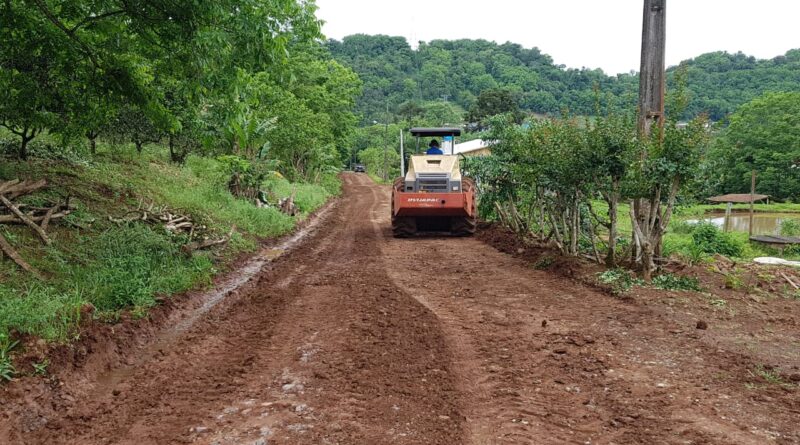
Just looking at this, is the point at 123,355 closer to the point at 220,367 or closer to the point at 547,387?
the point at 220,367

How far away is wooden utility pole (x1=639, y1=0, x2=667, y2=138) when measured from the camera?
8648 millimetres

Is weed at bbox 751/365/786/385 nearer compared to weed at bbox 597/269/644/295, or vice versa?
weed at bbox 751/365/786/385

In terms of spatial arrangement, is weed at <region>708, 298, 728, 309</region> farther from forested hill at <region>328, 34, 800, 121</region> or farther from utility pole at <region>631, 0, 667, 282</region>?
forested hill at <region>328, 34, 800, 121</region>

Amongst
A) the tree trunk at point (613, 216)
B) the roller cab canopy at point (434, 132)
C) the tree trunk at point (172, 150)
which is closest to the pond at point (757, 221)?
the roller cab canopy at point (434, 132)

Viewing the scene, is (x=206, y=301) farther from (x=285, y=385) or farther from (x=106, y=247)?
(x=285, y=385)

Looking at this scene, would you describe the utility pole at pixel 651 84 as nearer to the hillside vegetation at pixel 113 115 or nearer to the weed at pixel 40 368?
the hillside vegetation at pixel 113 115

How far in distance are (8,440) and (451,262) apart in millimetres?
8111

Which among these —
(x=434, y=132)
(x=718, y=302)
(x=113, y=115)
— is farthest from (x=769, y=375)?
(x=434, y=132)

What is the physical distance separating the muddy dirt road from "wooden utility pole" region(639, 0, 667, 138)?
3.00 m

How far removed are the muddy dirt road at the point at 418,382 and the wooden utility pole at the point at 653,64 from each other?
9.84ft

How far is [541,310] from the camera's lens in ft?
23.7

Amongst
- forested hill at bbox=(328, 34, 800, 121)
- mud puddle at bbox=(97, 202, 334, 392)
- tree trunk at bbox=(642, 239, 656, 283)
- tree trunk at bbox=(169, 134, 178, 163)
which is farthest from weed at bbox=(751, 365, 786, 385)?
forested hill at bbox=(328, 34, 800, 121)

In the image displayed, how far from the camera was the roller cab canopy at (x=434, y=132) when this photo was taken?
15991 millimetres

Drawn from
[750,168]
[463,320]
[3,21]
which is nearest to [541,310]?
[463,320]
